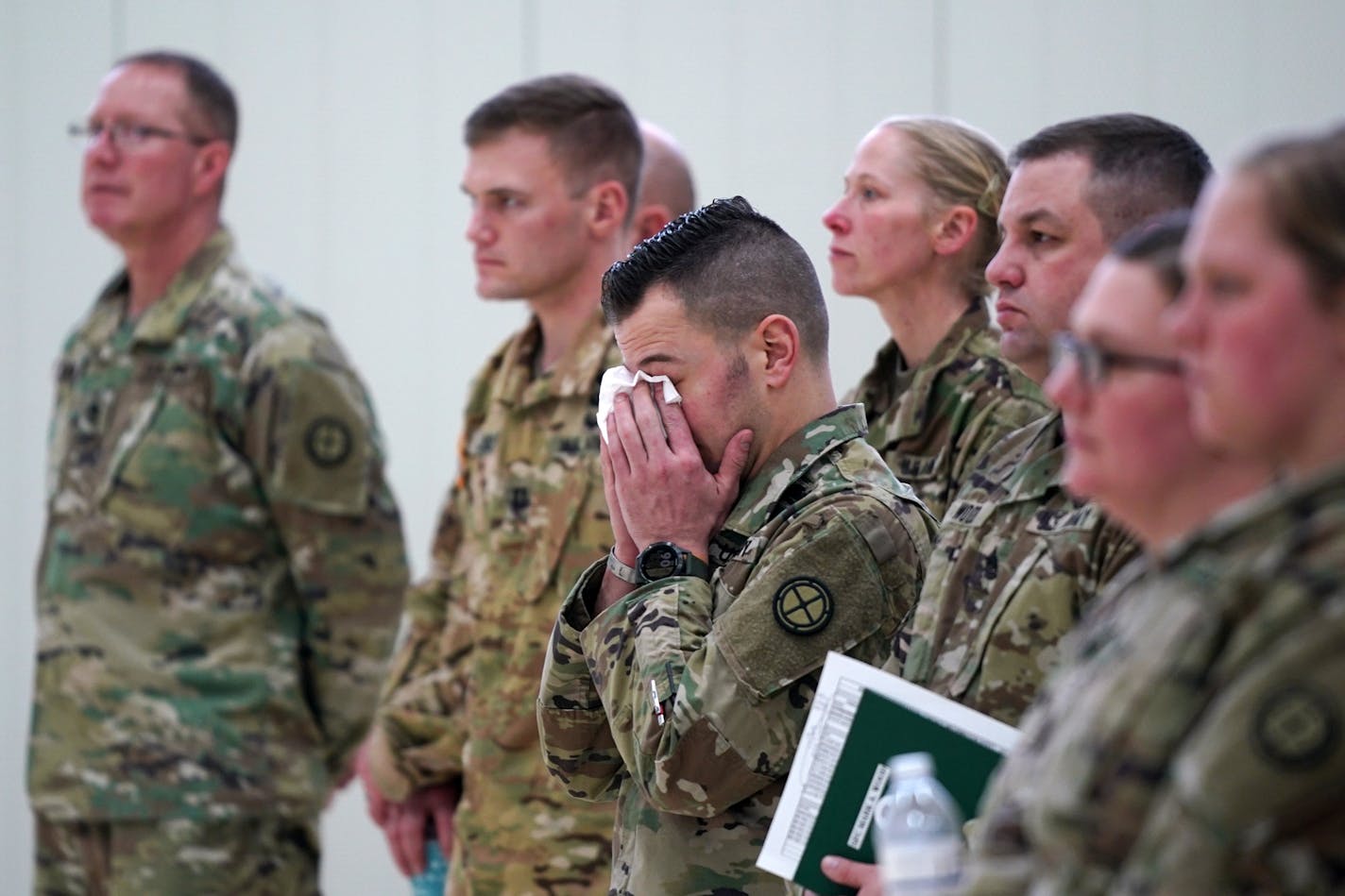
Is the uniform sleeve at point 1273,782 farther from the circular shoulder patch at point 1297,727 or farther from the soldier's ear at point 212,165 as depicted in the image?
the soldier's ear at point 212,165

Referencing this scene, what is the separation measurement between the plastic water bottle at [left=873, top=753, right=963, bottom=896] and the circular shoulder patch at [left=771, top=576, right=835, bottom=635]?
0.74m

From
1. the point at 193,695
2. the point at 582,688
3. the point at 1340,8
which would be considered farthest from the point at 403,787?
the point at 1340,8

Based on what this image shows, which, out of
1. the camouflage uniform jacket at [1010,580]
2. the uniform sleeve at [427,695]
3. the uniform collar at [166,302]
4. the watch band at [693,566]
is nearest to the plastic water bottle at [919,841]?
the camouflage uniform jacket at [1010,580]

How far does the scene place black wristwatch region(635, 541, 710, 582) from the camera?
2.04 metres

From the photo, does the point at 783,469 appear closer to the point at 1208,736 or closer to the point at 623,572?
the point at 623,572

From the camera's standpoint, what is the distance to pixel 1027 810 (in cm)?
111

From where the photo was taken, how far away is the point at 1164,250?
1.19m

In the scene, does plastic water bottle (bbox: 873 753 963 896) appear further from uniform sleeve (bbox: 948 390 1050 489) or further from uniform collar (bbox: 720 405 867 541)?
uniform sleeve (bbox: 948 390 1050 489)

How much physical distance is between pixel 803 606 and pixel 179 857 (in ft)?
6.47

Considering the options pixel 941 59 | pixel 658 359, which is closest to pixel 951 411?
pixel 658 359

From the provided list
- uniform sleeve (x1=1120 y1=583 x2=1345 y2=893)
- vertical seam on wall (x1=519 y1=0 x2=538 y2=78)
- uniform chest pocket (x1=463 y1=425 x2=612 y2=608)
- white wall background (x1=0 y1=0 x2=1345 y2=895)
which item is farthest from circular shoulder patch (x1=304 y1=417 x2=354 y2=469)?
uniform sleeve (x1=1120 y1=583 x2=1345 y2=893)

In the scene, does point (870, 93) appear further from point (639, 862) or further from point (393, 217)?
point (639, 862)

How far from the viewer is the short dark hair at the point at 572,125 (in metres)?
3.35

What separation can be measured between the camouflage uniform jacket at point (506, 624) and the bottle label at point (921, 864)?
6.05 ft
